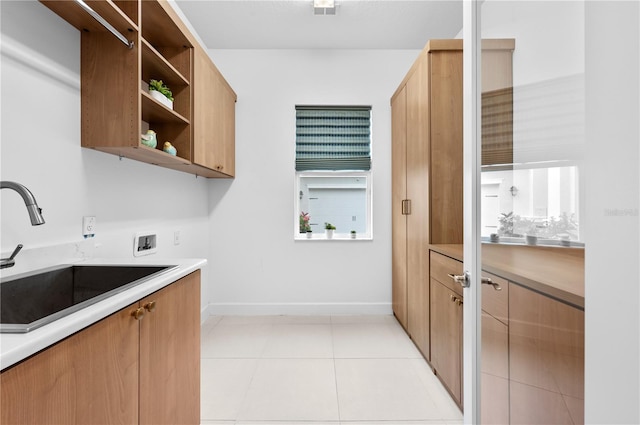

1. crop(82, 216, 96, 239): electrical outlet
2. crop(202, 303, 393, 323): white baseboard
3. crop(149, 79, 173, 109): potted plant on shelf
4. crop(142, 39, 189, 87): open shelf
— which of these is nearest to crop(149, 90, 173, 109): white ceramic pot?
crop(149, 79, 173, 109): potted plant on shelf

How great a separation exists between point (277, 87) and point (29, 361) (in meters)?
3.22

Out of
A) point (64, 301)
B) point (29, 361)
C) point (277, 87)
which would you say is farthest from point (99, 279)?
point (277, 87)

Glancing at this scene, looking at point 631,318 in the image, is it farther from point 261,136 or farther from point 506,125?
point 261,136

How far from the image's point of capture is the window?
11.4 feet

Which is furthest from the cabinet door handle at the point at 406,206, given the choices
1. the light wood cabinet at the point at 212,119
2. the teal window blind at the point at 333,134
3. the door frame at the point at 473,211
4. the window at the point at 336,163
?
the light wood cabinet at the point at 212,119

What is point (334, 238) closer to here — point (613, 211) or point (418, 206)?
point (418, 206)

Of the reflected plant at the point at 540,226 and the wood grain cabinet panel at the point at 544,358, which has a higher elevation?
the reflected plant at the point at 540,226

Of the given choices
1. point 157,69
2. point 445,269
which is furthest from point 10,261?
point 445,269

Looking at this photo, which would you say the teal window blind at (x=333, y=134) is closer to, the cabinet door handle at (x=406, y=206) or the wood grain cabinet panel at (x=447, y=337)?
the cabinet door handle at (x=406, y=206)

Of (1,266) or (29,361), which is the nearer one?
(29,361)

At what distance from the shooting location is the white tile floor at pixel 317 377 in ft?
5.81

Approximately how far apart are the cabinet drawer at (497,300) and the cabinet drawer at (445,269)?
667 millimetres

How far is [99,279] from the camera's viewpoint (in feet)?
4.49

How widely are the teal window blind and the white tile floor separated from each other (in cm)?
174
